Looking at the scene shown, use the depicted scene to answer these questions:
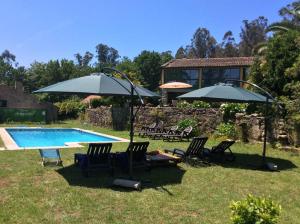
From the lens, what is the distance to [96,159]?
9844mm

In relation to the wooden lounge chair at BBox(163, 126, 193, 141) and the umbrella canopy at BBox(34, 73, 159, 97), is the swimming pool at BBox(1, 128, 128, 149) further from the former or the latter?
the umbrella canopy at BBox(34, 73, 159, 97)

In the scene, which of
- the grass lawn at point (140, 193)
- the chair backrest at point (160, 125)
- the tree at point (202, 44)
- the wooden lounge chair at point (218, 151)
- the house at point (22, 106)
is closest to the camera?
the grass lawn at point (140, 193)

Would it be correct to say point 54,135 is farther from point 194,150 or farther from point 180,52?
point 180,52

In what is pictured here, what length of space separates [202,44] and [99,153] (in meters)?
72.0

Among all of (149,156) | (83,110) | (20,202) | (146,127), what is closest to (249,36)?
(83,110)

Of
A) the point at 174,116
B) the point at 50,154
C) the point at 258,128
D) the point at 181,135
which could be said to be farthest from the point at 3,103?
the point at 50,154

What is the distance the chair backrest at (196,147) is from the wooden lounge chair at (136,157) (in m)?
2.26


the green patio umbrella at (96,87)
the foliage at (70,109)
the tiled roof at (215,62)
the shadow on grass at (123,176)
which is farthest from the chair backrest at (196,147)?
the tiled roof at (215,62)

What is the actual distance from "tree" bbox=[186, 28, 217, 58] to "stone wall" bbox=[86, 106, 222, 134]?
176 feet

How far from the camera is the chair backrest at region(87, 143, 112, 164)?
383 inches

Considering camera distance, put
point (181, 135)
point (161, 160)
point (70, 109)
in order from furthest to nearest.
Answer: point (70, 109) → point (181, 135) → point (161, 160)

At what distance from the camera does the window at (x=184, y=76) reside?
44250mm

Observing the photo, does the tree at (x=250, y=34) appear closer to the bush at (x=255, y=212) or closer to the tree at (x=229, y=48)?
the tree at (x=229, y=48)

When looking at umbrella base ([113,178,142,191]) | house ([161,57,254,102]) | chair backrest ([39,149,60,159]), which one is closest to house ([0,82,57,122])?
house ([161,57,254,102])
